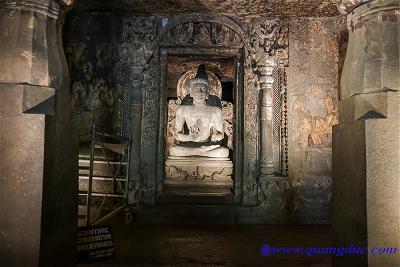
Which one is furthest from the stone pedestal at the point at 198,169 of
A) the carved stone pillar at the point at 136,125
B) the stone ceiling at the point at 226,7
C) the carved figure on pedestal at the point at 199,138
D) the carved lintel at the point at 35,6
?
the carved lintel at the point at 35,6

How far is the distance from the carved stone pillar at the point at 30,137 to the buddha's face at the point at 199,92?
5404 mm

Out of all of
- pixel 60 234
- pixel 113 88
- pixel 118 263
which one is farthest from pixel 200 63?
pixel 60 234

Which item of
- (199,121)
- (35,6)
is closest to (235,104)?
(199,121)

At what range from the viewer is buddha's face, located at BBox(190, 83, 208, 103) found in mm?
8172

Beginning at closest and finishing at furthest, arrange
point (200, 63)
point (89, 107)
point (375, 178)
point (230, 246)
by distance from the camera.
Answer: point (375, 178), point (230, 246), point (89, 107), point (200, 63)

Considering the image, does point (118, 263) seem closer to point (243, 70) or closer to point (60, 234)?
point (60, 234)

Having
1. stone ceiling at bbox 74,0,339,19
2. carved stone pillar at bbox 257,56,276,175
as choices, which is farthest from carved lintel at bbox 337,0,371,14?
carved stone pillar at bbox 257,56,276,175

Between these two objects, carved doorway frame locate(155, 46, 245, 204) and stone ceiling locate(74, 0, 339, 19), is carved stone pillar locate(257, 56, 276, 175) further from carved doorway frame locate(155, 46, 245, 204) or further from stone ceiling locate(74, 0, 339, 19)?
stone ceiling locate(74, 0, 339, 19)

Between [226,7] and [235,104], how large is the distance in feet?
5.63

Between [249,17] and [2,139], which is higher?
[249,17]

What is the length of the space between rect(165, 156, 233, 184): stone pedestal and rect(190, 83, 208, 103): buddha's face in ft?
5.00

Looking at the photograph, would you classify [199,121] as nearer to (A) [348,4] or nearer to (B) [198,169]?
(B) [198,169]

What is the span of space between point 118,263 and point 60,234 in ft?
3.80

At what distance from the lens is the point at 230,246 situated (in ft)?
15.6
